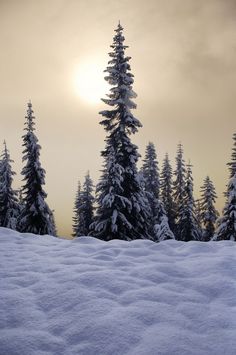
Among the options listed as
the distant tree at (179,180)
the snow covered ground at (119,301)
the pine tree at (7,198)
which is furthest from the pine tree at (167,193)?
the snow covered ground at (119,301)

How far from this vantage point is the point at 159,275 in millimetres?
6051

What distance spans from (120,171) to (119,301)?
659 inches

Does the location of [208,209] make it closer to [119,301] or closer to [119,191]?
[119,191]

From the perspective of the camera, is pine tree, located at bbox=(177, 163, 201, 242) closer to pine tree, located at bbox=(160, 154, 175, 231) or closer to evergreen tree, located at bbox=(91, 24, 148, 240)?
pine tree, located at bbox=(160, 154, 175, 231)

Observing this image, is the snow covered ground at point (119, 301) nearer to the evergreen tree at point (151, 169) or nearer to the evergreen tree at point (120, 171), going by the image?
the evergreen tree at point (120, 171)

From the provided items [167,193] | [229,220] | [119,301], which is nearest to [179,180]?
[167,193]

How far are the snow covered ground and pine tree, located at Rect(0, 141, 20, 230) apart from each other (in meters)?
26.8

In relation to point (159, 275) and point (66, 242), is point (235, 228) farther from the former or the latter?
point (159, 275)

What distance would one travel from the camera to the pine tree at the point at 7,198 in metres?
33.4

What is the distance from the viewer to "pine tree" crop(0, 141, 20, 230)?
3344cm

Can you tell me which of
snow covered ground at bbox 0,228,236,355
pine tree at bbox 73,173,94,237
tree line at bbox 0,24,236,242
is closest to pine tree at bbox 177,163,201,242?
tree line at bbox 0,24,236,242

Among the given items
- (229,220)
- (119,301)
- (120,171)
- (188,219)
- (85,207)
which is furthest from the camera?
(85,207)

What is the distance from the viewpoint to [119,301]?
16.5 feet

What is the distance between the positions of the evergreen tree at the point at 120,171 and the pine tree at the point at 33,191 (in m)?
8.91
